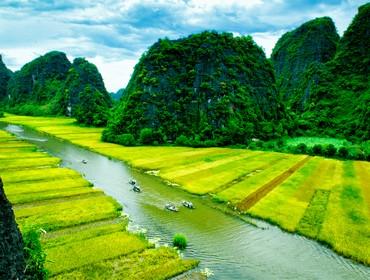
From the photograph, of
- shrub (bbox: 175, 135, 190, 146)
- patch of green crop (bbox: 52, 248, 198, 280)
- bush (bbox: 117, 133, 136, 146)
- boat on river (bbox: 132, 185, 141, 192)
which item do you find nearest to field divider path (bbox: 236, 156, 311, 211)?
boat on river (bbox: 132, 185, 141, 192)

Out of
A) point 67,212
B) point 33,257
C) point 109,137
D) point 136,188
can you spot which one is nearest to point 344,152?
point 136,188

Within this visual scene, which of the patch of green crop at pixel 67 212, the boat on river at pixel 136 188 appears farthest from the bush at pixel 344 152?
the patch of green crop at pixel 67 212

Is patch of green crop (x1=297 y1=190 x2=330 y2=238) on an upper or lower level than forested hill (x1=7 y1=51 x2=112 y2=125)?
lower

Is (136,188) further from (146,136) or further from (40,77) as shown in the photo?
(40,77)

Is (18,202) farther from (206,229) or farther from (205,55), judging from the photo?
(205,55)

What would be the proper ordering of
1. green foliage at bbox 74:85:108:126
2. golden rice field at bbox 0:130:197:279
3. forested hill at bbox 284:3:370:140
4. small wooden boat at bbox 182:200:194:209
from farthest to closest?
green foliage at bbox 74:85:108:126 → forested hill at bbox 284:3:370:140 → small wooden boat at bbox 182:200:194:209 → golden rice field at bbox 0:130:197:279

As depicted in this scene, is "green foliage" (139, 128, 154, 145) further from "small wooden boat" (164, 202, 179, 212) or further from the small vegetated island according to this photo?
"small wooden boat" (164, 202, 179, 212)
